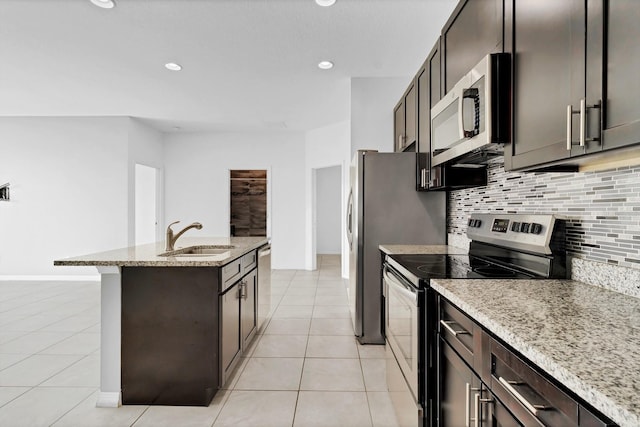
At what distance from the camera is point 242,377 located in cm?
252

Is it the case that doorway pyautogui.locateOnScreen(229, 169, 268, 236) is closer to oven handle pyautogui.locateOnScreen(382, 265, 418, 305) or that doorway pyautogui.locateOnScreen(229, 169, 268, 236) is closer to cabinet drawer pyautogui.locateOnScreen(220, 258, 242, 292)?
cabinet drawer pyautogui.locateOnScreen(220, 258, 242, 292)

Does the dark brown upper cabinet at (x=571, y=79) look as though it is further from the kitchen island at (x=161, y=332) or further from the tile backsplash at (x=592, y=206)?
the kitchen island at (x=161, y=332)

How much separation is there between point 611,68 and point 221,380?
2284 millimetres

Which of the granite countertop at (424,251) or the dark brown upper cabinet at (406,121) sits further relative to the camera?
the dark brown upper cabinet at (406,121)

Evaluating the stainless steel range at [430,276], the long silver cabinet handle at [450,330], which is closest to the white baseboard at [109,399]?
the stainless steel range at [430,276]

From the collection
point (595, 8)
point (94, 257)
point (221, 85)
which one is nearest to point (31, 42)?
point (221, 85)

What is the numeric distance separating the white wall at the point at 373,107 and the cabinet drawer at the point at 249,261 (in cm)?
186

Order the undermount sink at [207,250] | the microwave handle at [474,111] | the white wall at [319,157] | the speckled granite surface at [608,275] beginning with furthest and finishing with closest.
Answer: the white wall at [319,157] < the undermount sink at [207,250] < the microwave handle at [474,111] < the speckled granite surface at [608,275]

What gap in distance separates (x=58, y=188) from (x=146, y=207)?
1562 mm

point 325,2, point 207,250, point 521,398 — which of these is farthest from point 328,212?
point 521,398

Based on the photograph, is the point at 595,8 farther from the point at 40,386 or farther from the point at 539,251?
the point at 40,386

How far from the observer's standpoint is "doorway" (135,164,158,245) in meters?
7.10

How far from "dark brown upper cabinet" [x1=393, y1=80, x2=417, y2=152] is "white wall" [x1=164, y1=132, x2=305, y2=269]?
3275 mm

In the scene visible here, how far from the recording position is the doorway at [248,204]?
8.09 metres
